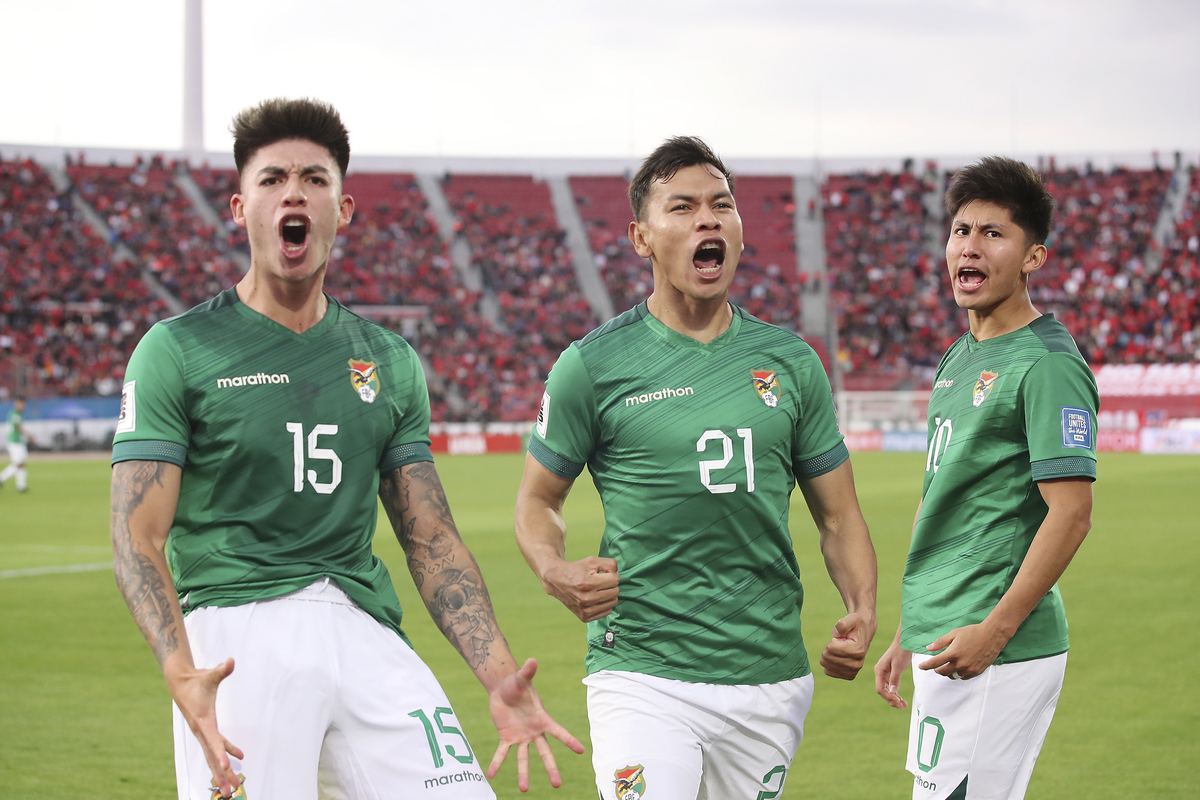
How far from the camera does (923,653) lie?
3990 mm

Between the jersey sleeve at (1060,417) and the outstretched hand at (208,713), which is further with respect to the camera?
the jersey sleeve at (1060,417)

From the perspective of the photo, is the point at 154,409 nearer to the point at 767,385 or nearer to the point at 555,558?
the point at 555,558

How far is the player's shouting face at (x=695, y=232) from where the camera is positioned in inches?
150

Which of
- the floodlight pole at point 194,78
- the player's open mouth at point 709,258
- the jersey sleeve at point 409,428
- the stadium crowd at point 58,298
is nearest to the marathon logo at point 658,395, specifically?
the player's open mouth at point 709,258

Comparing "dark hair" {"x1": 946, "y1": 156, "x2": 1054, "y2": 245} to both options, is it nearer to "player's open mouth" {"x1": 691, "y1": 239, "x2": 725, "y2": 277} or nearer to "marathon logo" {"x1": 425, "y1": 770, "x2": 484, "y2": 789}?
"player's open mouth" {"x1": 691, "y1": 239, "x2": 725, "y2": 277}

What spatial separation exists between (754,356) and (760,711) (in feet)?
3.63

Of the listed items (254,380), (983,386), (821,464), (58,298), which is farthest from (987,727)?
(58,298)

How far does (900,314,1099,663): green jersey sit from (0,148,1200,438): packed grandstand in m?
36.1

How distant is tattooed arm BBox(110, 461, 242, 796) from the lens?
9.27 feet

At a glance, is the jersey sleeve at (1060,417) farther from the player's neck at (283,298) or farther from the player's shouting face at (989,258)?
the player's neck at (283,298)

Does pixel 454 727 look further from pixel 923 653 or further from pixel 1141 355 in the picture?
pixel 1141 355

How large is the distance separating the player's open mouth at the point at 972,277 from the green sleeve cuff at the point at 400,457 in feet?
6.29

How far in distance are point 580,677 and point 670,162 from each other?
574 cm

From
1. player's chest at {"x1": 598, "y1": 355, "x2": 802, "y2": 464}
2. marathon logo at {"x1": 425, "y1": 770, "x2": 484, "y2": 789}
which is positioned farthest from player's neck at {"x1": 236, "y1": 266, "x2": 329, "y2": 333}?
marathon logo at {"x1": 425, "y1": 770, "x2": 484, "y2": 789}
